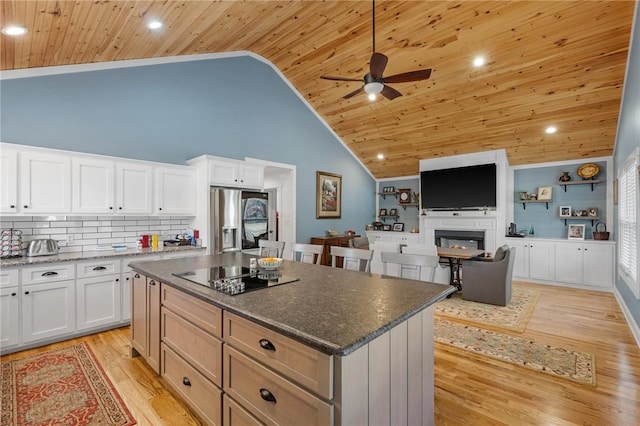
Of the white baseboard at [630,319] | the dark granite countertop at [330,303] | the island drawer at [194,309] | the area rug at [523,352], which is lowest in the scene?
the area rug at [523,352]

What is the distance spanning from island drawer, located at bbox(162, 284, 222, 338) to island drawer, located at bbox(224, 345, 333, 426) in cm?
17

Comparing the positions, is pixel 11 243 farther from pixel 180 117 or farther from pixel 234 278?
pixel 234 278

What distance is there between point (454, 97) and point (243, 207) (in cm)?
397

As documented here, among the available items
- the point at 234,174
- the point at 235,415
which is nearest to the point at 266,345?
the point at 235,415

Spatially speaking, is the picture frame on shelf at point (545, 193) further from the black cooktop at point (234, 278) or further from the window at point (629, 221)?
the black cooktop at point (234, 278)

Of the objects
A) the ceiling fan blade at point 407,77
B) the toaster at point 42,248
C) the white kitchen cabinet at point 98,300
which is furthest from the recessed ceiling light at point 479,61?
the toaster at point 42,248

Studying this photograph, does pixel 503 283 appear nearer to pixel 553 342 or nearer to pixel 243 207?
pixel 553 342

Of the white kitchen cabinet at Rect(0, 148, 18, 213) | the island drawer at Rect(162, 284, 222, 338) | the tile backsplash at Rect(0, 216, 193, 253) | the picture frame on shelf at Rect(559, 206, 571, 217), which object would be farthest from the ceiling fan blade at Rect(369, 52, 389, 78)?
the picture frame on shelf at Rect(559, 206, 571, 217)

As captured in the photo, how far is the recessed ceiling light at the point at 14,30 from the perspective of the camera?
8.02 ft

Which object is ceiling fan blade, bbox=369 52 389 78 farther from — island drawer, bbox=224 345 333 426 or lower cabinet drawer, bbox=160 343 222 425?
lower cabinet drawer, bbox=160 343 222 425

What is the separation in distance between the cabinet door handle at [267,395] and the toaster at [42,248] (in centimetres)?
337

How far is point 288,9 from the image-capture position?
154 inches

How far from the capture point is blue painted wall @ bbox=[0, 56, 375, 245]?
3455 mm

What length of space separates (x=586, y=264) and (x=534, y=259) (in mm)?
780
